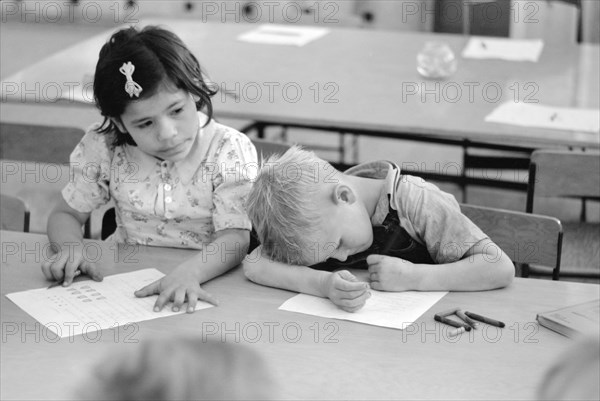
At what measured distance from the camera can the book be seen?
149 cm

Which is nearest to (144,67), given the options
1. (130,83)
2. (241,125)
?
(130,83)

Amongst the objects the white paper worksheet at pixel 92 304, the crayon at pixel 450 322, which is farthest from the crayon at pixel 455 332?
the white paper worksheet at pixel 92 304

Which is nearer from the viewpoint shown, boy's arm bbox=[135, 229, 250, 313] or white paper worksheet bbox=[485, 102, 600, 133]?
boy's arm bbox=[135, 229, 250, 313]

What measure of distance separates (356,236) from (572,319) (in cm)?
44

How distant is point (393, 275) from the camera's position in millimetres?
1678

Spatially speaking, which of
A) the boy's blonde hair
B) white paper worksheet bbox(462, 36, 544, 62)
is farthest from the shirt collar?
white paper worksheet bbox(462, 36, 544, 62)

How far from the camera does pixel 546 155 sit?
93.5 inches

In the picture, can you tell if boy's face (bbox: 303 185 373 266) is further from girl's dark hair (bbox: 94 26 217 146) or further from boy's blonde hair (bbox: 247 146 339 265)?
girl's dark hair (bbox: 94 26 217 146)

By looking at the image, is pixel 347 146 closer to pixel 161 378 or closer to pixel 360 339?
pixel 360 339

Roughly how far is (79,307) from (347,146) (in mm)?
3524

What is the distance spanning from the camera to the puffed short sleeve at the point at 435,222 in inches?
68.8

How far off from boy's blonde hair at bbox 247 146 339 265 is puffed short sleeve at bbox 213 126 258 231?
249 mm

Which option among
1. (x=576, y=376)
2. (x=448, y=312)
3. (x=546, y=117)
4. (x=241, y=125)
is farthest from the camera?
(x=241, y=125)

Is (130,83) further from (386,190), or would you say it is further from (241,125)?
(241,125)
